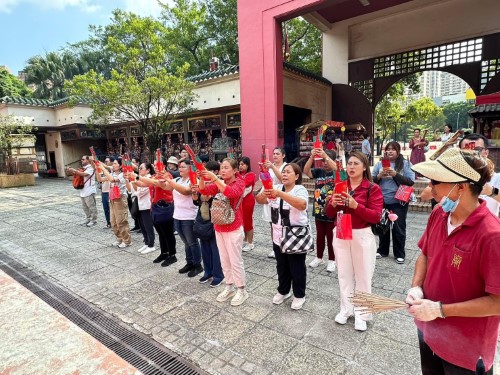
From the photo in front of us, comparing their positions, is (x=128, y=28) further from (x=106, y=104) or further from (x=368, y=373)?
(x=368, y=373)

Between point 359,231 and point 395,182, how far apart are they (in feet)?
6.13

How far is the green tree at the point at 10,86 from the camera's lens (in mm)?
25188

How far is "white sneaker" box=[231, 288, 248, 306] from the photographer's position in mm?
3348

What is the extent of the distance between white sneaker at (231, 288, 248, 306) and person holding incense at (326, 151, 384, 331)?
1.08 m

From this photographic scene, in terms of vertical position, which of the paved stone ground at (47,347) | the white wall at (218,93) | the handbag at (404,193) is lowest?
the paved stone ground at (47,347)

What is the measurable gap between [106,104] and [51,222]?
4.58 metres

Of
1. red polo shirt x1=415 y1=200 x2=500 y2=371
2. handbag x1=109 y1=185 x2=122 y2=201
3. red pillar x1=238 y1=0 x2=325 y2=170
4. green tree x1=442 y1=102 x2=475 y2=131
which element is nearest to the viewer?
red polo shirt x1=415 y1=200 x2=500 y2=371

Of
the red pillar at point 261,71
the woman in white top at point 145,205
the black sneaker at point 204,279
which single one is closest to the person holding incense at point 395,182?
the black sneaker at point 204,279

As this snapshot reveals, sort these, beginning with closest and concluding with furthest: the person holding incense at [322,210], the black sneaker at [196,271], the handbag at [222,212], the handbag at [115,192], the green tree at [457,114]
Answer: the handbag at [222,212] < the person holding incense at [322,210] < the black sneaker at [196,271] < the handbag at [115,192] < the green tree at [457,114]

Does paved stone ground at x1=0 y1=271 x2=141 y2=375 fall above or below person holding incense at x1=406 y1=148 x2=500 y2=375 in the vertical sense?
below

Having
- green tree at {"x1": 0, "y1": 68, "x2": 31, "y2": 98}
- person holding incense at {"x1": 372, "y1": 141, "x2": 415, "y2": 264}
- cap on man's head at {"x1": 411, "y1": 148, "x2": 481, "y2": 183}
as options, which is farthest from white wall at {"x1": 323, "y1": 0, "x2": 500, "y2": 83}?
green tree at {"x1": 0, "y1": 68, "x2": 31, "y2": 98}

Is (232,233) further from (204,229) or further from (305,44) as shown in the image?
(305,44)

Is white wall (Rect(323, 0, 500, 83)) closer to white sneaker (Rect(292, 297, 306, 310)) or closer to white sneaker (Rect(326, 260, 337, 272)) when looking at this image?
white sneaker (Rect(326, 260, 337, 272))

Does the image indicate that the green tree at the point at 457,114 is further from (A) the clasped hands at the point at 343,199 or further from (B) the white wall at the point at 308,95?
(A) the clasped hands at the point at 343,199
